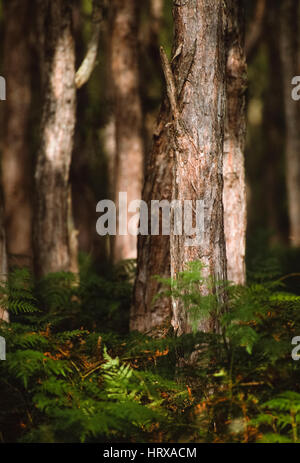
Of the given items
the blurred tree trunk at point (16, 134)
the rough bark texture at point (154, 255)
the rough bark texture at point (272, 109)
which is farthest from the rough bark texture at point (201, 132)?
the rough bark texture at point (272, 109)

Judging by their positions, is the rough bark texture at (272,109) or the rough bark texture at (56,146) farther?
the rough bark texture at (272,109)

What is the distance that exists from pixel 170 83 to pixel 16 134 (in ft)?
26.8

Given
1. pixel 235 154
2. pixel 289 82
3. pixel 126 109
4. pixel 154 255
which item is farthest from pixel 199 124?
pixel 289 82

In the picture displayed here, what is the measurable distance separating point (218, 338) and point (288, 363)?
49cm

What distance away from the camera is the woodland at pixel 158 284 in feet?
11.1

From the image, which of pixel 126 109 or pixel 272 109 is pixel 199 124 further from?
pixel 272 109

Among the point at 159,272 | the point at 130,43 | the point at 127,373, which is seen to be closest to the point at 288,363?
the point at 127,373

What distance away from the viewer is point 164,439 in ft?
11.0

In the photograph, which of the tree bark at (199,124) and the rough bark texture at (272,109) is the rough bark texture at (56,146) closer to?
the tree bark at (199,124)

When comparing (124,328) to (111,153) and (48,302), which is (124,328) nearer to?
(48,302)

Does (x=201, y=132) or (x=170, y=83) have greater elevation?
(x=170, y=83)

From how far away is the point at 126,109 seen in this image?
9531mm

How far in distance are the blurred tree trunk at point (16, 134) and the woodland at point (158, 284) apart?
1.71 metres

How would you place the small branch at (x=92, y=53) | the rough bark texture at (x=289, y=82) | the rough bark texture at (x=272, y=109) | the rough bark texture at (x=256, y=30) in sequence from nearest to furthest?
the small branch at (x=92, y=53)
the rough bark texture at (x=289, y=82)
the rough bark texture at (x=256, y=30)
the rough bark texture at (x=272, y=109)
